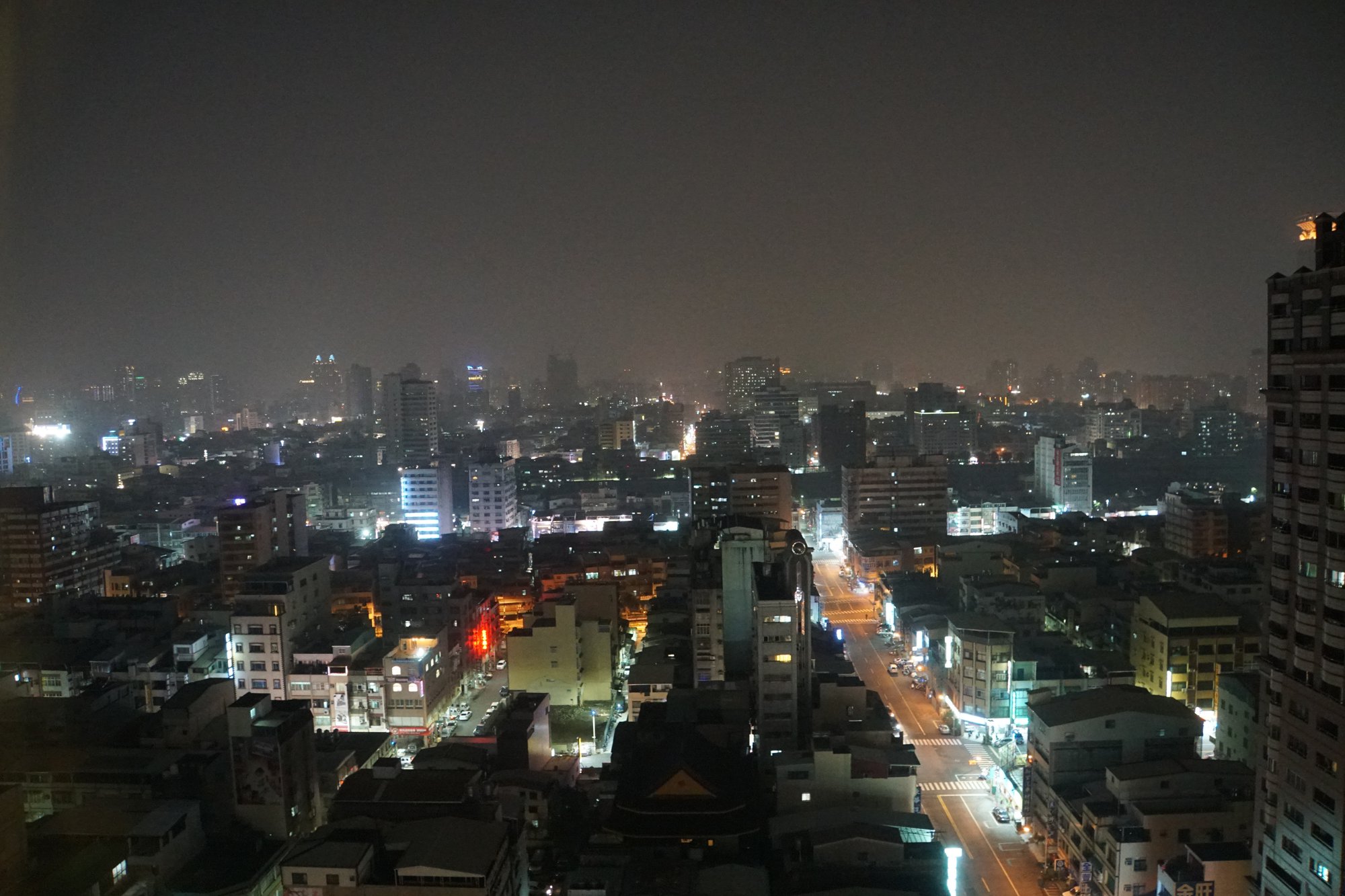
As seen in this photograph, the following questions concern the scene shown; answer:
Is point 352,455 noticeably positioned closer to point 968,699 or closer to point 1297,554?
point 968,699

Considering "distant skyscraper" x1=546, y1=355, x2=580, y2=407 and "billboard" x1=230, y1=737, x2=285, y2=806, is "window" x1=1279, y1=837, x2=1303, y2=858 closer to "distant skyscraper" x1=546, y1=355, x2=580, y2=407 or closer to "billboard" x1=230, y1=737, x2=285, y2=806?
"billboard" x1=230, y1=737, x2=285, y2=806

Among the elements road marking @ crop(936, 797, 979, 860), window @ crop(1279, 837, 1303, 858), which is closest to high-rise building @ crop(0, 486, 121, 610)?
road marking @ crop(936, 797, 979, 860)

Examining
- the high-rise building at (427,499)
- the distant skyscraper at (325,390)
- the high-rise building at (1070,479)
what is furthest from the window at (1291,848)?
the distant skyscraper at (325,390)

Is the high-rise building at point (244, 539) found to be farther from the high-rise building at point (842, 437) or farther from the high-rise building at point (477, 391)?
the high-rise building at point (477, 391)

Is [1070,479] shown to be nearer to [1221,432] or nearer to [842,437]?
[1221,432]

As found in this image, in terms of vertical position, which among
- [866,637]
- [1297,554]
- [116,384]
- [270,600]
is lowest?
[866,637]

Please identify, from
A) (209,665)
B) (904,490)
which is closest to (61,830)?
(209,665)
